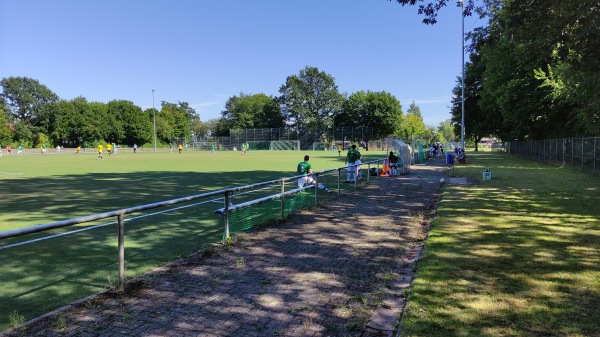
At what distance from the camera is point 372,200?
41.3ft

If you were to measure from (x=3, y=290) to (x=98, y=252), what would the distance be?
6.03ft

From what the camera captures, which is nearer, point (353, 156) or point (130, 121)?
point (353, 156)

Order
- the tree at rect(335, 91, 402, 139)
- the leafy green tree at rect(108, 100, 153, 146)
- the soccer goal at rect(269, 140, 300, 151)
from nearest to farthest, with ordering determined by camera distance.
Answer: the soccer goal at rect(269, 140, 300, 151), the leafy green tree at rect(108, 100, 153, 146), the tree at rect(335, 91, 402, 139)

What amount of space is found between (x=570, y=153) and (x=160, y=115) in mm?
105671

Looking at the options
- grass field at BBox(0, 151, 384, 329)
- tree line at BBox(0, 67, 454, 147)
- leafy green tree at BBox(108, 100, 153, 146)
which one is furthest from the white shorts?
leafy green tree at BBox(108, 100, 153, 146)

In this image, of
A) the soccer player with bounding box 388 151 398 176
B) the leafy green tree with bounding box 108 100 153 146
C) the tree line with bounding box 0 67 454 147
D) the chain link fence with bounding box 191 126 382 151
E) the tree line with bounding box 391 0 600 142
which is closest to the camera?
the tree line with bounding box 391 0 600 142

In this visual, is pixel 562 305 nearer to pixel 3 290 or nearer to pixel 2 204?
pixel 3 290

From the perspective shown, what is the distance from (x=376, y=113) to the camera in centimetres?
9862

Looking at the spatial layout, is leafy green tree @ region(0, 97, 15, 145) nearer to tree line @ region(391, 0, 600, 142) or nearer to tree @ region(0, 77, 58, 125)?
tree @ region(0, 77, 58, 125)

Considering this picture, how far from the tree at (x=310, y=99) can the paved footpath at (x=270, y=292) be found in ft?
323

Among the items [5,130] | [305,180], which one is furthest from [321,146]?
[305,180]

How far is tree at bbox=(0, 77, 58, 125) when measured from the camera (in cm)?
9238

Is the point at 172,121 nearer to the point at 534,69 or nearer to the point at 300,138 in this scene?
the point at 300,138

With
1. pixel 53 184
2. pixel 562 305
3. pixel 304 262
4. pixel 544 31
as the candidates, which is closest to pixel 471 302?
pixel 562 305
